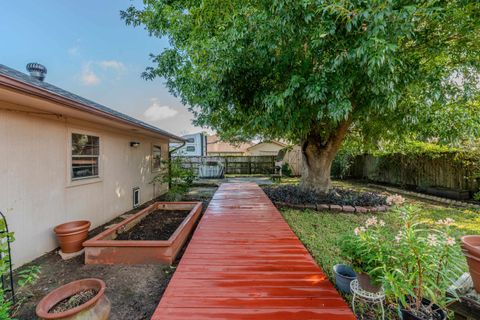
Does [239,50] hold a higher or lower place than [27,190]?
higher

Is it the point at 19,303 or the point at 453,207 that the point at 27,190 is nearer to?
the point at 19,303

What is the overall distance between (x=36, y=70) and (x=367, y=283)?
838 centimetres

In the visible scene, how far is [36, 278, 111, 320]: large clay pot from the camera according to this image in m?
1.80

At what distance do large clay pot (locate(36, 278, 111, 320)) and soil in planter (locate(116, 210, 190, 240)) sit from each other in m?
2.00

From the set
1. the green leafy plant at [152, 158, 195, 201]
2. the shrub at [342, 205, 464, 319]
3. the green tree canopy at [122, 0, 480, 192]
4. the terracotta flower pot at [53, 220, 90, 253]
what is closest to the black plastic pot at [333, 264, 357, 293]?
the shrub at [342, 205, 464, 319]

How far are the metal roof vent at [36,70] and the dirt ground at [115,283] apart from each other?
15.9 feet

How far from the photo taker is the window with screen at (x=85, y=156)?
4516 millimetres

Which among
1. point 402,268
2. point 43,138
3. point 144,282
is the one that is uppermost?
point 43,138

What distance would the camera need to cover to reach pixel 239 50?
418 centimetres

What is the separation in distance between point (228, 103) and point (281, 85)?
4.55ft

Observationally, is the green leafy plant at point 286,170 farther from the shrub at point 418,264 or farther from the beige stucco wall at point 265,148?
the shrub at point 418,264

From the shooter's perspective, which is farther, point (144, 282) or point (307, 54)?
point (307, 54)

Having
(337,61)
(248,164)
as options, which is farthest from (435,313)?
(248,164)

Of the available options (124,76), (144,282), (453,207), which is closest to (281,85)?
(144,282)
